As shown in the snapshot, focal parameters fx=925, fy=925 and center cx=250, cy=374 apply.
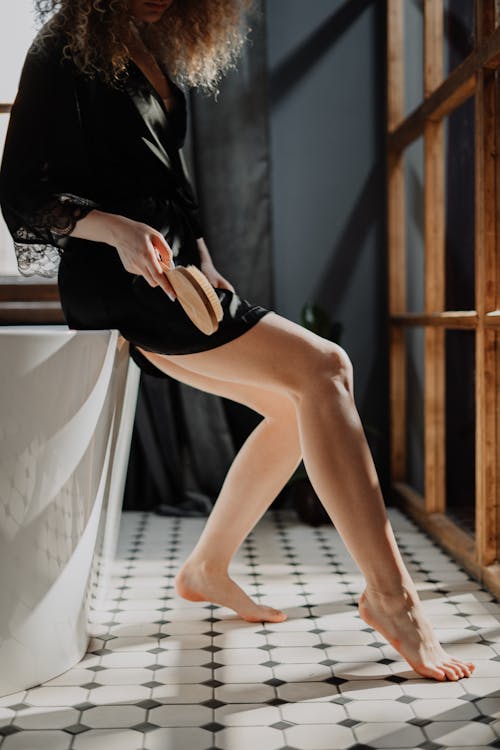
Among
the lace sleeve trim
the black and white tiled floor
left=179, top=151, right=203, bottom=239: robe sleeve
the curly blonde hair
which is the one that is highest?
the curly blonde hair

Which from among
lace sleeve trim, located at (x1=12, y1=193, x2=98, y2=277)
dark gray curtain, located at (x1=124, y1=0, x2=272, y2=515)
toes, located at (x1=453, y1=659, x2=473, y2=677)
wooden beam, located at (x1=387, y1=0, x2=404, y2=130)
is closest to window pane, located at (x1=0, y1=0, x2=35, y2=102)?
dark gray curtain, located at (x1=124, y1=0, x2=272, y2=515)

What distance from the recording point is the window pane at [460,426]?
2.78 meters

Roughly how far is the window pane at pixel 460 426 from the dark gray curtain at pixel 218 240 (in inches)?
25.1

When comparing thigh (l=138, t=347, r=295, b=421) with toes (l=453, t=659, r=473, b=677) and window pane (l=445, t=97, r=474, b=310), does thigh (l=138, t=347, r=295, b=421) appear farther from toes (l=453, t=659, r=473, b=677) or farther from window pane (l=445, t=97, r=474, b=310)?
window pane (l=445, t=97, r=474, b=310)

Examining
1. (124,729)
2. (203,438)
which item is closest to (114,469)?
(124,729)

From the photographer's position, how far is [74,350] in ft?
4.97

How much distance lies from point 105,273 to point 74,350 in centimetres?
17

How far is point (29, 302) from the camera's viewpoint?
3000 millimetres

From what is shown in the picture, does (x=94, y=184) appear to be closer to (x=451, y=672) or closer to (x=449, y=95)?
(x=451, y=672)

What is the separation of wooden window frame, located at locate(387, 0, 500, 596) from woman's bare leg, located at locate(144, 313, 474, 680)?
59 centimetres

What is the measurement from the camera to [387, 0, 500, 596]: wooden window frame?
6.86ft

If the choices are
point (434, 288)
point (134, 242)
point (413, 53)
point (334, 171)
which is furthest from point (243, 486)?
point (413, 53)

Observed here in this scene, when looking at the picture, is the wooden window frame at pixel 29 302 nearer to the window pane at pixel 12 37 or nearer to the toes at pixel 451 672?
the window pane at pixel 12 37

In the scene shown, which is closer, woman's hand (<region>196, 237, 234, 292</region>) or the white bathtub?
the white bathtub
